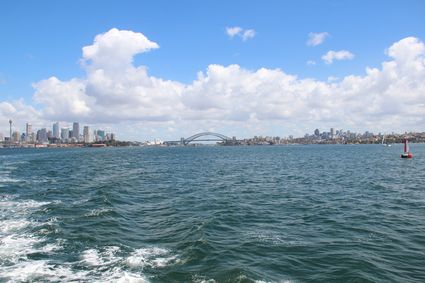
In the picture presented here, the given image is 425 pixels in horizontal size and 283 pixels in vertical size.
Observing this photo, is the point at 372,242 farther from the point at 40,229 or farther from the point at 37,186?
the point at 37,186

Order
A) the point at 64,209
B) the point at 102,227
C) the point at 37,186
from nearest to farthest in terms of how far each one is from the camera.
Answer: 1. the point at 102,227
2. the point at 64,209
3. the point at 37,186

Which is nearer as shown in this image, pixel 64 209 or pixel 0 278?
pixel 0 278

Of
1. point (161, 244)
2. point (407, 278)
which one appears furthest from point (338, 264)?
point (161, 244)

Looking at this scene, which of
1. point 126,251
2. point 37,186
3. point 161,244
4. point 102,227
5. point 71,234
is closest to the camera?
point 126,251

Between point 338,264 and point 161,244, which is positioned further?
point 161,244

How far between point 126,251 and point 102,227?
19.6ft

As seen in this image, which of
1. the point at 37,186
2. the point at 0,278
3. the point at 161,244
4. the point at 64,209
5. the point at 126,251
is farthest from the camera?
the point at 37,186

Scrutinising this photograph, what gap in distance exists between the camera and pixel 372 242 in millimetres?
20188

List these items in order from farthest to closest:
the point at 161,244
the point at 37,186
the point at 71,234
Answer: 1. the point at 37,186
2. the point at 71,234
3. the point at 161,244

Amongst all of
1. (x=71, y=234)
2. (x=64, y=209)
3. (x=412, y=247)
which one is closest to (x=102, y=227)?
(x=71, y=234)

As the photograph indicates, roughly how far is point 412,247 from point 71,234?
64.0 feet

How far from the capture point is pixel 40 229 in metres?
23.0

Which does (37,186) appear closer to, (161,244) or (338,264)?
(161,244)

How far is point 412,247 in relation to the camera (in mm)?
19469
